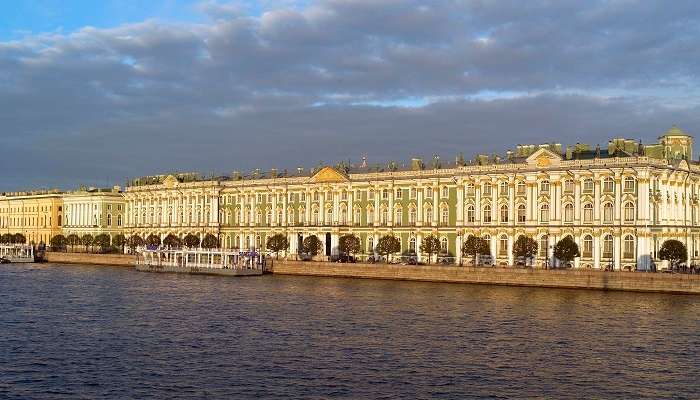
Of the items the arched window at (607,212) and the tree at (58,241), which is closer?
the arched window at (607,212)

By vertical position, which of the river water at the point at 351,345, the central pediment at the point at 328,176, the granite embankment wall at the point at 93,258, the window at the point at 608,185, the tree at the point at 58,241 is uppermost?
the central pediment at the point at 328,176

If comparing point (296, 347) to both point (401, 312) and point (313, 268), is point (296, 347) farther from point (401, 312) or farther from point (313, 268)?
point (313, 268)

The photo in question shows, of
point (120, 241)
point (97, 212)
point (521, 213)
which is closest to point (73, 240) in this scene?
point (97, 212)

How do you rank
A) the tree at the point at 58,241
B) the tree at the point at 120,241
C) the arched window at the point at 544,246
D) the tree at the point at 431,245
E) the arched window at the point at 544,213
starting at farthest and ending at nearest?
the tree at the point at 58,241 → the tree at the point at 120,241 → the tree at the point at 431,245 → the arched window at the point at 544,213 → the arched window at the point at 544,246

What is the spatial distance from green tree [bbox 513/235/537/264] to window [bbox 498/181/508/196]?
4650 mm

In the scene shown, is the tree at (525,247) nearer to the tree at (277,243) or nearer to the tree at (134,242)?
the tree at (277,243)

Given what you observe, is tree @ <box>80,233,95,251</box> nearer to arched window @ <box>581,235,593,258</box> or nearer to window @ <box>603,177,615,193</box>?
arched window @ <box>581,235,593,258</box>

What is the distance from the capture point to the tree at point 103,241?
100500mm

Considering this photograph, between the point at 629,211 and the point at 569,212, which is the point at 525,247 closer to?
the point at 569,212

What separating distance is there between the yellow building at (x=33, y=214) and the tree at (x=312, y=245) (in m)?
52.2

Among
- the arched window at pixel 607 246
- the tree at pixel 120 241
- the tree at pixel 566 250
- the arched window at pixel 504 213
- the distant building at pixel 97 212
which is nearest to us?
the tree at pixel 566 250

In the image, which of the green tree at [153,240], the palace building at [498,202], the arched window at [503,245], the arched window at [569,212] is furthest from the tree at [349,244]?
the green tree at [153,240]

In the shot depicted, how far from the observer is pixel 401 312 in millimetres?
41000

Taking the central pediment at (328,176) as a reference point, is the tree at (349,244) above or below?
below
